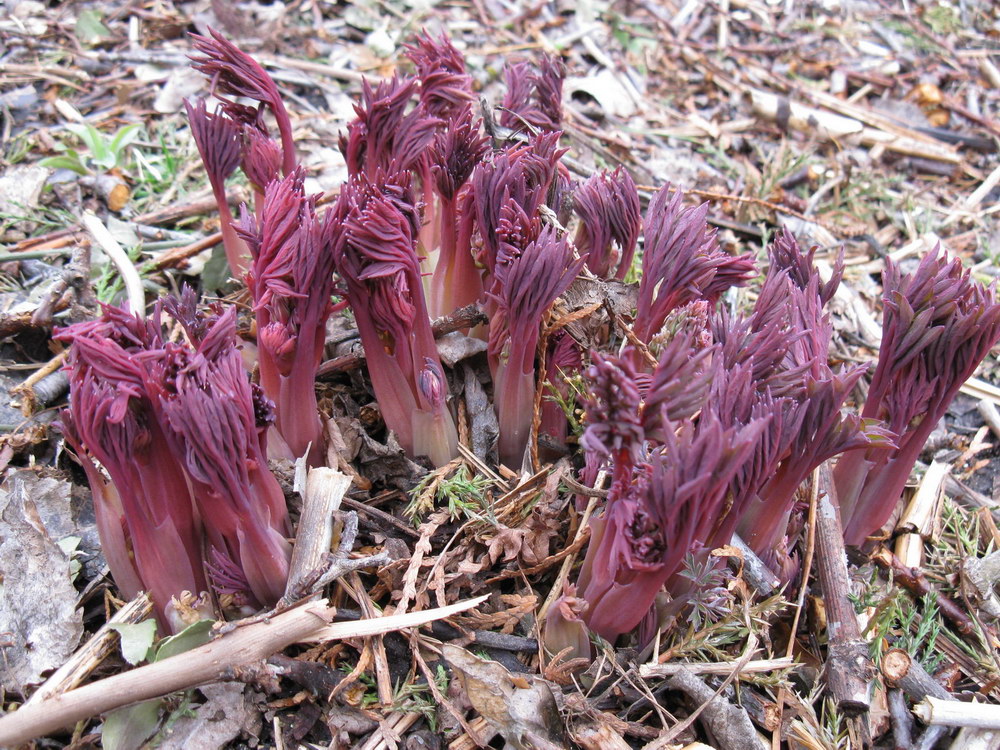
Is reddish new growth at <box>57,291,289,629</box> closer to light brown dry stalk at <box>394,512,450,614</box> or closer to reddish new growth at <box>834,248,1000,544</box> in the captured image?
light brown dry stalk at <box>394,512,450,614</box>

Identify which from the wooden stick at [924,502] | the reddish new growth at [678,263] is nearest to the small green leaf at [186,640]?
the reddish new growth at [678,263]

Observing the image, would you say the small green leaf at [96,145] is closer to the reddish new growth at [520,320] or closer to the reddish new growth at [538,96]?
the reddish new growth at [538,96]

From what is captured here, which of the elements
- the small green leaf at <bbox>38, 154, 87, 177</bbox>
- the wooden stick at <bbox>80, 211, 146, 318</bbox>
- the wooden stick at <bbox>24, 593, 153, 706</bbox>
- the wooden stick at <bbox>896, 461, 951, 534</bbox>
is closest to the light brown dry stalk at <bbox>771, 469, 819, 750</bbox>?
the wooden stick at <bbox>896, 461, 951, 534</bbox>

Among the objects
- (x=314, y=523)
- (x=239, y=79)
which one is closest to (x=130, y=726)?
(x=314, y=523)

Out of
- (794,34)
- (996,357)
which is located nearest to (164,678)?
(996,357)

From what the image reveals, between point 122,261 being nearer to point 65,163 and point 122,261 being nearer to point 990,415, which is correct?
point 65,163

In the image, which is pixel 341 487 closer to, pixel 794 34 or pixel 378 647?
pixel 378 647
